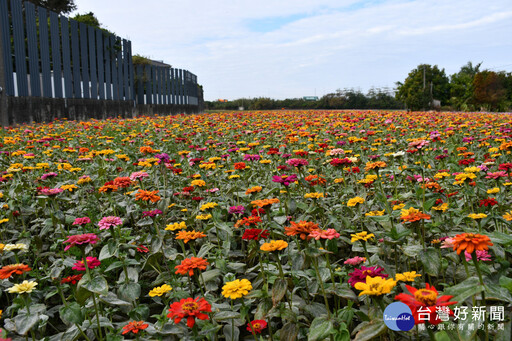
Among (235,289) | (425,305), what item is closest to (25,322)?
(235,289)

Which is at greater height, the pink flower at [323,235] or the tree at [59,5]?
the tree at [59,5]

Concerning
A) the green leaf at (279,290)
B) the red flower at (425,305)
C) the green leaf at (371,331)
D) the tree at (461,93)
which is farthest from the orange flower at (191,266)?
the tree at (461,93)

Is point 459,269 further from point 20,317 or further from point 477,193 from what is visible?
point 20,317

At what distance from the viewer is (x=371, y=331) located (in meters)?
1.21

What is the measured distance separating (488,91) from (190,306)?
43.4m

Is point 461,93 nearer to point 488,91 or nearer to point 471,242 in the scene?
point 488,91

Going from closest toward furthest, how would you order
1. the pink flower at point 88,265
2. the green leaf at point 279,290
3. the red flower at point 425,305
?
1. the red flower at point 425,305
2. the green leaf at point 279,290
3. the pink flower at point 88,265

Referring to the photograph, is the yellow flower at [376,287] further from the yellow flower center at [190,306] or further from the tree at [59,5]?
the tree at [59,5]

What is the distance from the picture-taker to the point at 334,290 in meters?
1.53

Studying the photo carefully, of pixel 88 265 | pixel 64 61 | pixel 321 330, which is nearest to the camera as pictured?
pixel 321 330

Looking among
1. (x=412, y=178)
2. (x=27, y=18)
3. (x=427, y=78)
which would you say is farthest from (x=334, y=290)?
(x=427, y=78)

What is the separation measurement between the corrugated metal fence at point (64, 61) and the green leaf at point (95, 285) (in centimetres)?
1182

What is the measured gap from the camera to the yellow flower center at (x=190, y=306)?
1.19m

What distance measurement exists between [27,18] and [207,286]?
14319 millimetres
